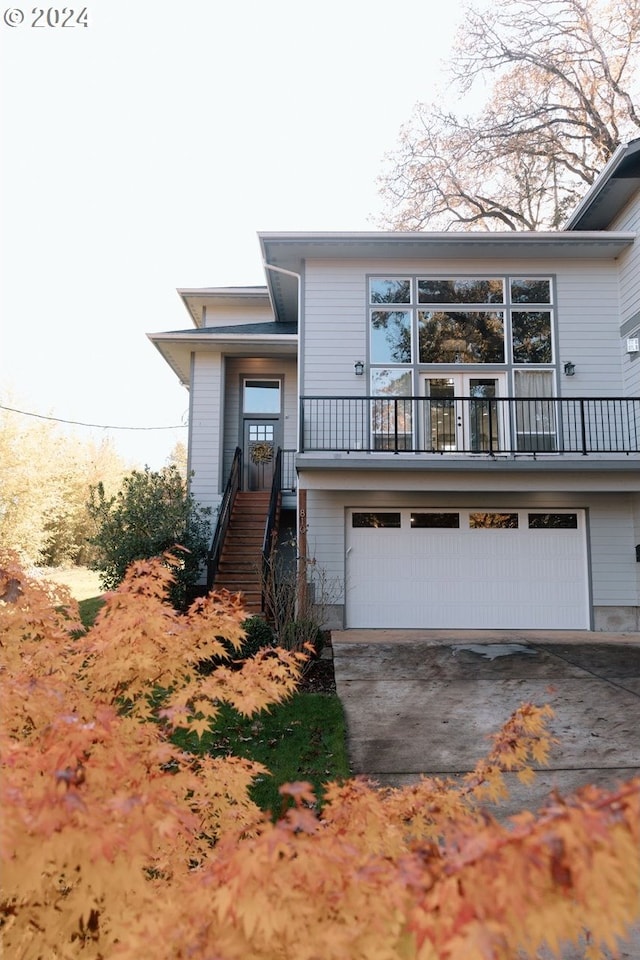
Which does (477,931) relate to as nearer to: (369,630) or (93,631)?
(93,631)

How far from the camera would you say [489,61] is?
16094 millimetres

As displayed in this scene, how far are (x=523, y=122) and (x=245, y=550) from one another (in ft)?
48.4

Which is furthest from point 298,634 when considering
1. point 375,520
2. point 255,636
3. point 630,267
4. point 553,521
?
point 630,267

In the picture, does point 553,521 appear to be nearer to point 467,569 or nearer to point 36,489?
point 467,569

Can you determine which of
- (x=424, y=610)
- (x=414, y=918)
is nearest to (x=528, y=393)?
(x=424, y=610)

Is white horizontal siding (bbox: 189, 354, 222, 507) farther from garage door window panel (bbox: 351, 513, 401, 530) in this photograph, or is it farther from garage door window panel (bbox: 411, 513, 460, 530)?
garage door window panel (bbox: 411, 513, 460, 530)

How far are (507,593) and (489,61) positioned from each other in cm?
1519

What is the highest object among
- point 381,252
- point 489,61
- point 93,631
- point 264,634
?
point 489,61

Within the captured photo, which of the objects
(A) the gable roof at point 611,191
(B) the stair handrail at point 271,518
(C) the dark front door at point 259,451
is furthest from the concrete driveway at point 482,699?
(A) the gable roof at point 611,191

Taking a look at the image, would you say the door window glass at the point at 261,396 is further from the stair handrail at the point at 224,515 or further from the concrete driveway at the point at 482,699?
the concrete driveway at the point at 482,699

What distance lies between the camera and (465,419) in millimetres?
10016

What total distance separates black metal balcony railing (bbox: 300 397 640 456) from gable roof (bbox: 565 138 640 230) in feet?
11.6

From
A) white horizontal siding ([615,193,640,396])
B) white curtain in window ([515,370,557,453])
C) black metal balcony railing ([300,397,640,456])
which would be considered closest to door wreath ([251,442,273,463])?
black metal balcony railing ([300,397,640,456])

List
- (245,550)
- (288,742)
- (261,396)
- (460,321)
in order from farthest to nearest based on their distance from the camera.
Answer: (261,396) → (245,550) → (460,321) → (288,742)
